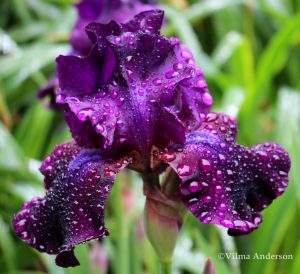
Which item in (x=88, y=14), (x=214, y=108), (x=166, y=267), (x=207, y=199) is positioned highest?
(x=88, y=14)

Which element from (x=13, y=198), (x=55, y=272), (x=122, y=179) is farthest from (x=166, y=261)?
(x=13, y=198)

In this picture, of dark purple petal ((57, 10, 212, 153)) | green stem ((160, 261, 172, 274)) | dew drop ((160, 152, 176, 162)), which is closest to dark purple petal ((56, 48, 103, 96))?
dark purple petal ((57, 10, 212, 153))

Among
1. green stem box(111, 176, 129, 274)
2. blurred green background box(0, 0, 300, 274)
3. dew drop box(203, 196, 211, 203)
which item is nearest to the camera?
dew drop box(203, 196, 211, 203)

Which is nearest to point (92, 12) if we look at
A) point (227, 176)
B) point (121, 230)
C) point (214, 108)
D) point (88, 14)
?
point (88, 14)

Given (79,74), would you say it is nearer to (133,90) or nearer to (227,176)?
(133,90)

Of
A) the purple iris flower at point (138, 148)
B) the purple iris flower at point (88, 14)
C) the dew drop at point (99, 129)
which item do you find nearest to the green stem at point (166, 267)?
the purple iris flower at point (138, 148)

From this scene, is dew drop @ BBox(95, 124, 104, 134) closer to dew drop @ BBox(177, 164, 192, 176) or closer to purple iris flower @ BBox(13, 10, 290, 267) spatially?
purple iris flower @ BBox(13, 10, 290, 267)
